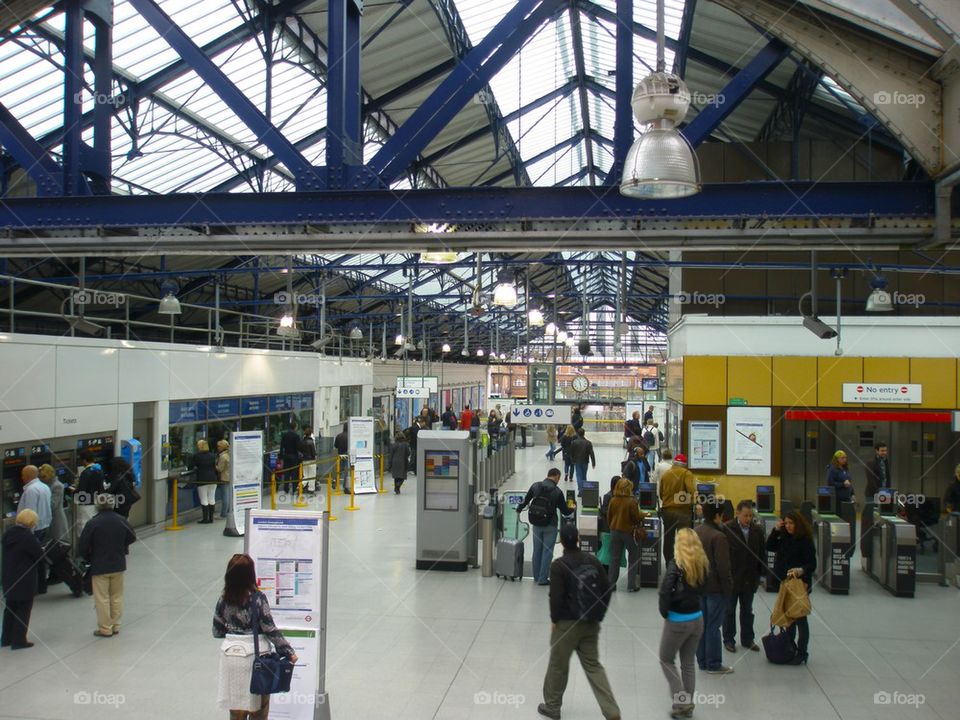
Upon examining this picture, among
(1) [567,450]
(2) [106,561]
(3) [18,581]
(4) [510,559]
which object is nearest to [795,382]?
(1) [567,450]

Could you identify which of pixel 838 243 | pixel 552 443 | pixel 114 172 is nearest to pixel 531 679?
pixel 838 243

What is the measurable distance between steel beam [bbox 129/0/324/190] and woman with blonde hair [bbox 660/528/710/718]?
3.86 metres

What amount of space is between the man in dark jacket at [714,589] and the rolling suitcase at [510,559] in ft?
11.2

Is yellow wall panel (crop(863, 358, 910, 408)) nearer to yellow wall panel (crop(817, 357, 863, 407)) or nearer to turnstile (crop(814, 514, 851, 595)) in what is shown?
yellow wall panel (crop(817, 357, 863, 407))

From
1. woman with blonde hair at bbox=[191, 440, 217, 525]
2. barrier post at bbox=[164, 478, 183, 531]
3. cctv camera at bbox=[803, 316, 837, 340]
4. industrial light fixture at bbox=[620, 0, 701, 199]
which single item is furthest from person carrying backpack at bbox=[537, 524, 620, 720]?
woman with blonde hair at bbox=[191, 440, 217, 525]

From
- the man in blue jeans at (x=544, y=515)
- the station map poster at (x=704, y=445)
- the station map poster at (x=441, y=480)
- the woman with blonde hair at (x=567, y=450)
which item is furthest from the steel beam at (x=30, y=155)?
the woman with blonde hair at (x=567, y=450)

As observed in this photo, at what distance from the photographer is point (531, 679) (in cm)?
681

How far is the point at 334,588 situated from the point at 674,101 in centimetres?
735

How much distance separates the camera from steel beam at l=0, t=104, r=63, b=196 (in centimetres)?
628

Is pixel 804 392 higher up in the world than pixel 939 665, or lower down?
higher up

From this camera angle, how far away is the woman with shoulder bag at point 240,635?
4859 millimetres

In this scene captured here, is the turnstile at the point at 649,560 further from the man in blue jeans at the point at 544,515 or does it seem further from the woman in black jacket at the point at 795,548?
the woman in black jacket at the point at 795,548

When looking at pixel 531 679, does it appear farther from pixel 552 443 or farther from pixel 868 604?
pixel 552 443

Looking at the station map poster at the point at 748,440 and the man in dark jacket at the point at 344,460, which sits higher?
the station map poster at the point at 748,440
